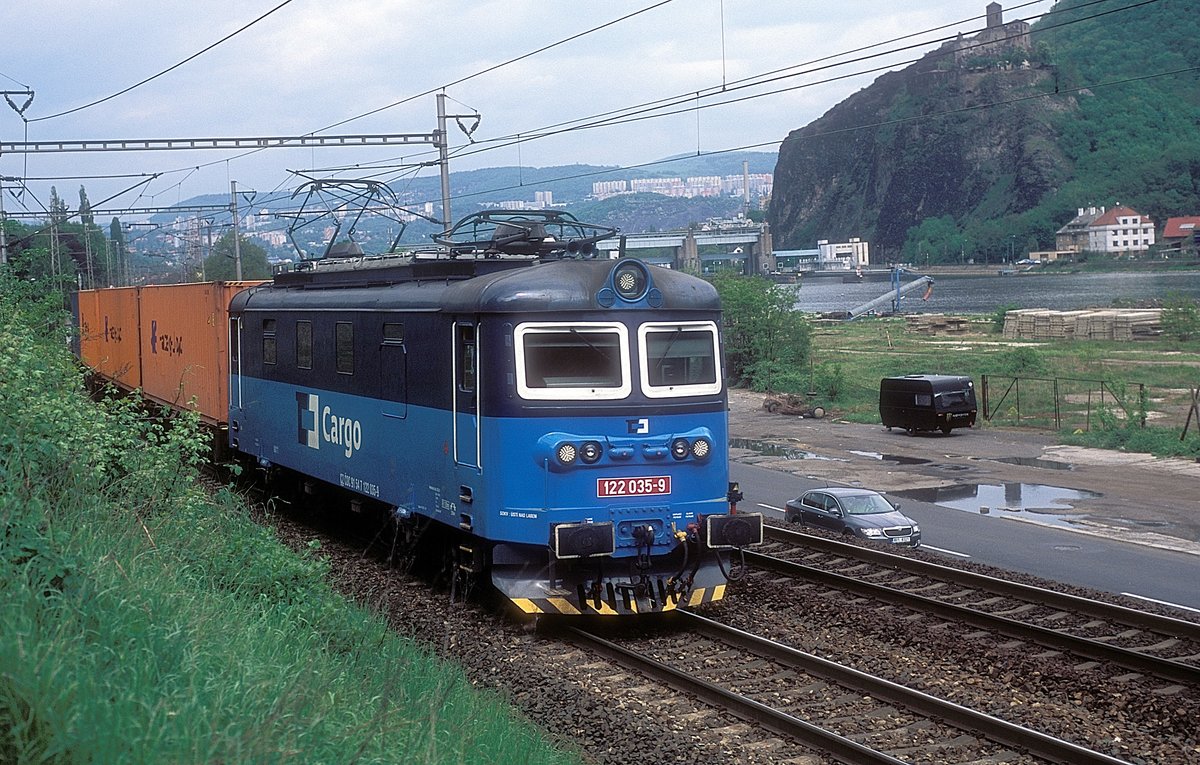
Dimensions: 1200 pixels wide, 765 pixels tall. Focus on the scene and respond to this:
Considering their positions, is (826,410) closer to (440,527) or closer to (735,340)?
(735,340)

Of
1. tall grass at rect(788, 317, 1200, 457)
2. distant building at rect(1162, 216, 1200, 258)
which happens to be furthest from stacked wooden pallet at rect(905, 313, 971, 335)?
distant building at rect(1162, 216, 1200, 258)

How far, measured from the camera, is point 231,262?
62.9m

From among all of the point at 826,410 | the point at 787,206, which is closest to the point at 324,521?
the point at 826,410

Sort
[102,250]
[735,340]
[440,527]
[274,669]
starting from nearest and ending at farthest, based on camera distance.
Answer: [274,669] < [440,527] < [735,340] < [102,250]

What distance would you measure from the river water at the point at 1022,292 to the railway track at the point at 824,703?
2946 inches

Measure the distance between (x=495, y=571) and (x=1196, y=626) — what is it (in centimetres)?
682

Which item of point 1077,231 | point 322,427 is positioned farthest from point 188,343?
point 1077,231

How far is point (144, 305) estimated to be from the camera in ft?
87.4

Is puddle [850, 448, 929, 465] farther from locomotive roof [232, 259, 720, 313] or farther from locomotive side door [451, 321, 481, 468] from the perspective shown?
locomotive side door [451, 321, 481, 468]

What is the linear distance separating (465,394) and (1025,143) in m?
126

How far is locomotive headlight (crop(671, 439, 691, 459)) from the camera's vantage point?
38.5 ft

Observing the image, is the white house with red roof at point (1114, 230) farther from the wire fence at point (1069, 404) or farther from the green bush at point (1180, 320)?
the wire fence at point (1069, 404)

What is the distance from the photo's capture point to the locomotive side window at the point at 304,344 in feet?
52.2

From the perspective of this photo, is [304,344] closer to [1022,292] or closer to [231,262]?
[231,262]
